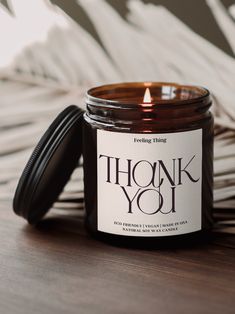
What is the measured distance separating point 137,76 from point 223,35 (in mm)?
148

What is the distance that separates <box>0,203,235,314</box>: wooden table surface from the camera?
665mm

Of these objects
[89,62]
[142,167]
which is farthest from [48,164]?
[89,62]

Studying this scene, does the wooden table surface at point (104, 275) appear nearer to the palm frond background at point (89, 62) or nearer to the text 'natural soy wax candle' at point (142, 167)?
the text 'natural soy wax candle' at point (142, 167)

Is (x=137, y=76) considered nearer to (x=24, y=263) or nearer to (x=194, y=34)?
(x=194, y=34)

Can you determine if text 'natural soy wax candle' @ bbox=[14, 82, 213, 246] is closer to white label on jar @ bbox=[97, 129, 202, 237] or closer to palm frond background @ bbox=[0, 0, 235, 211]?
white label on jar @ bbox=[97, 129, 202, 237]

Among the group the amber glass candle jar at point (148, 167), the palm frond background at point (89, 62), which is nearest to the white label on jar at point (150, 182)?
the amber glass candle jar at point (148, 167)

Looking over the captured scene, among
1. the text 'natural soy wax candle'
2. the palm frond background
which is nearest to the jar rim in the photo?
the text 'natural soy wax candle'

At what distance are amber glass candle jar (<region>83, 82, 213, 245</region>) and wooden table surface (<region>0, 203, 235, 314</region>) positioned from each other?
0.10 feet

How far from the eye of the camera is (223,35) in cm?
96

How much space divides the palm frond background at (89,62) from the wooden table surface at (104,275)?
151 mm

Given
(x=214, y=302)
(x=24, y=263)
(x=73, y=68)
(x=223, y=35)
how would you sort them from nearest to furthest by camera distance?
(x=214, y=302) < (x=24, y=263) < (x=223, y=35) < (x=73, y=68)

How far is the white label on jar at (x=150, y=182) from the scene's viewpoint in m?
0.76

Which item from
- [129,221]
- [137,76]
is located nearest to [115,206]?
[129,221]

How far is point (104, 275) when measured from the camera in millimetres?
738
